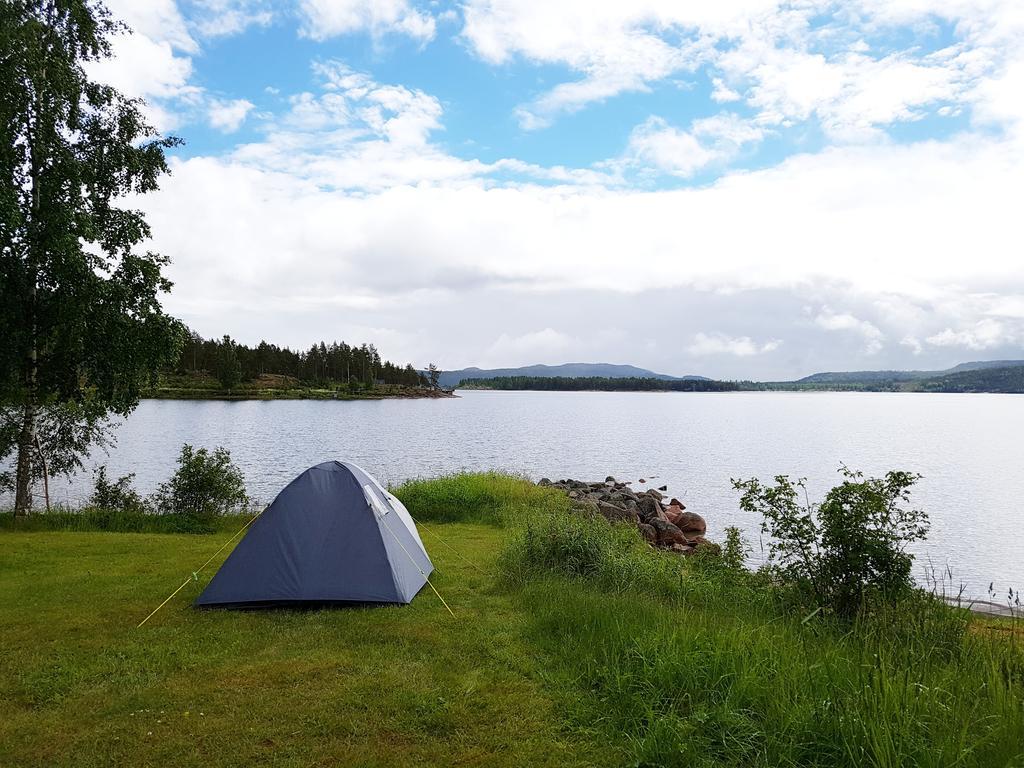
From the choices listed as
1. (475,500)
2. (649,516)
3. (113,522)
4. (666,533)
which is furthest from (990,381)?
(113,522)

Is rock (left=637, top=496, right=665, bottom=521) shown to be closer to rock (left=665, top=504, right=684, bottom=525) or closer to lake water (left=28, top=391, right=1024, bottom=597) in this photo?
rock (left=665, top=504, right=684, bottom=525)

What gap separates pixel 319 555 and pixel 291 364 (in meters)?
143

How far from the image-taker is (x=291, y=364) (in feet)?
472

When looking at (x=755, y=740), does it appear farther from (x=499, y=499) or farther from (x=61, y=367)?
(x=61, y=367)

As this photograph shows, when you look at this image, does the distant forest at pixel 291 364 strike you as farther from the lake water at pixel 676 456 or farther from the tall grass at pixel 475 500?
the tall grass at pixel 475 500

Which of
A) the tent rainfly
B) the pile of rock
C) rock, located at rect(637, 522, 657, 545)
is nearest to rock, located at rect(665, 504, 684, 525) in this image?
the pile of rock

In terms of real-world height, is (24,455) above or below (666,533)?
above

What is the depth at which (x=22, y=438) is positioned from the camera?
15.7 meters

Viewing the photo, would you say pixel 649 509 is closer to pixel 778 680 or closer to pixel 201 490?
pixel 201 490

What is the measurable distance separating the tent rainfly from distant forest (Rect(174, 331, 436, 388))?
368 feet

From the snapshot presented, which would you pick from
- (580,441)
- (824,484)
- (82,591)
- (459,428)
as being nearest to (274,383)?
(459,428)

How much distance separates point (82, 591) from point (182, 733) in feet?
19.0

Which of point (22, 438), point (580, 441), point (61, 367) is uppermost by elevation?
point (61, 367)

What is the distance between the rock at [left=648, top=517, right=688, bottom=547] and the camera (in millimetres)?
20531
